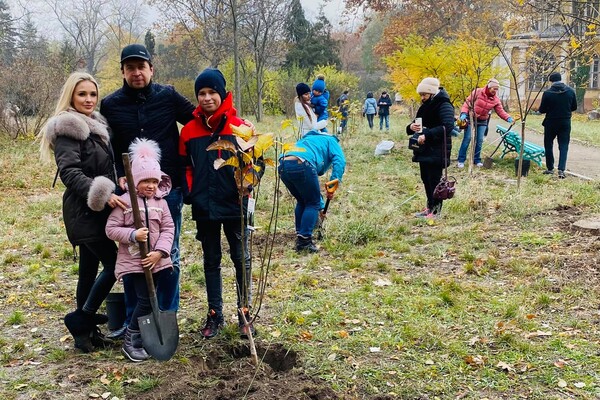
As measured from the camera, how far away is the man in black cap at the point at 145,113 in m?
3.33

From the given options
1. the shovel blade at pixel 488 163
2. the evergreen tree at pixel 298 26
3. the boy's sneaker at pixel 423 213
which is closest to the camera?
the boy's sneaker at pixel 423 213

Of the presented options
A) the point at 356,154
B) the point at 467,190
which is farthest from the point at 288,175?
the point at 356,154

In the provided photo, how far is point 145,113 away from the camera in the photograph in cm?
341

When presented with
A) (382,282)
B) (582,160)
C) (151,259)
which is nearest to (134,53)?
(151,259)

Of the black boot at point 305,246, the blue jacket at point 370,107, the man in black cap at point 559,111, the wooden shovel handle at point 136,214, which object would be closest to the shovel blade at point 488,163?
the man in black cap at point 559,111

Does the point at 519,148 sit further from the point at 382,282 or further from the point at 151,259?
the point at 151,259

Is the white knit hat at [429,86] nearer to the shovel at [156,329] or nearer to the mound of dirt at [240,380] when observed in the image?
the mound of dirt at [240,380]

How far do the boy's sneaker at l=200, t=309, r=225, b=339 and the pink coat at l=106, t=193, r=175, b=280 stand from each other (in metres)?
0.51

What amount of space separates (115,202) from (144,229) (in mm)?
246

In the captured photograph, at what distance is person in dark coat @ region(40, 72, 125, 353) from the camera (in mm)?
3096

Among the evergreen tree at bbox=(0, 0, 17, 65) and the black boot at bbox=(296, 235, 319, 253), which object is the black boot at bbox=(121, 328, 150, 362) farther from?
the evergreen tree at bbox=(0, 0, 17, 65)

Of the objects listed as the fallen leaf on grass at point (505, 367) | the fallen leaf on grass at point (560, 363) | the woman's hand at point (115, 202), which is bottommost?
the fallen leaf on grass at point (505, 367)

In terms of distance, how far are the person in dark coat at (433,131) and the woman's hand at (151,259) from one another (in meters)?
4.15

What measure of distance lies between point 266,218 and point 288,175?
85.5 inches
